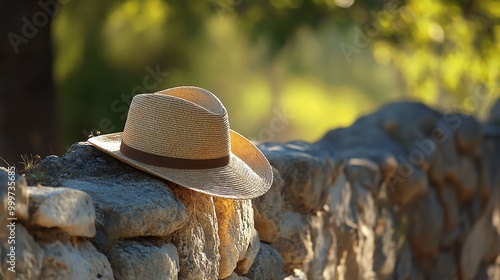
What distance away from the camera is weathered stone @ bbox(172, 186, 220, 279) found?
249 cm

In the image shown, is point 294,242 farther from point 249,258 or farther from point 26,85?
point 26,85

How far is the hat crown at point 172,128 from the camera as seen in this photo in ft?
8.45

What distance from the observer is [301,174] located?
139 inches

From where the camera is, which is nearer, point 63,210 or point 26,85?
point 63,210

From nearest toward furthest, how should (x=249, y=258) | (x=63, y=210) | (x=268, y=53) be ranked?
(x=63, y=210), (x=249, y=258), (x=268, y=53)

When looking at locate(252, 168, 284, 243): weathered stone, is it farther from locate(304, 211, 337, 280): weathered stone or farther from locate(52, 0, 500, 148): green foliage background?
locate(52, 0, 500, 148): green foliage background

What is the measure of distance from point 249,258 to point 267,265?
0.23 m

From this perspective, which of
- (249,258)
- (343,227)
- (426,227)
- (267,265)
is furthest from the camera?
(426,227)

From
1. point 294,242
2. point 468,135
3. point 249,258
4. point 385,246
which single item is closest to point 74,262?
point 249,258

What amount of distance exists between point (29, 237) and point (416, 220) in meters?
3.48

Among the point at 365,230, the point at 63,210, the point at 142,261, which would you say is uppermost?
the point at 63,210

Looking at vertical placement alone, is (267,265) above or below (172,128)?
below

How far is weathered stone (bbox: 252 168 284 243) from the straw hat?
0.48m

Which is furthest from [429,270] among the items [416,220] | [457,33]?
[457,33]
